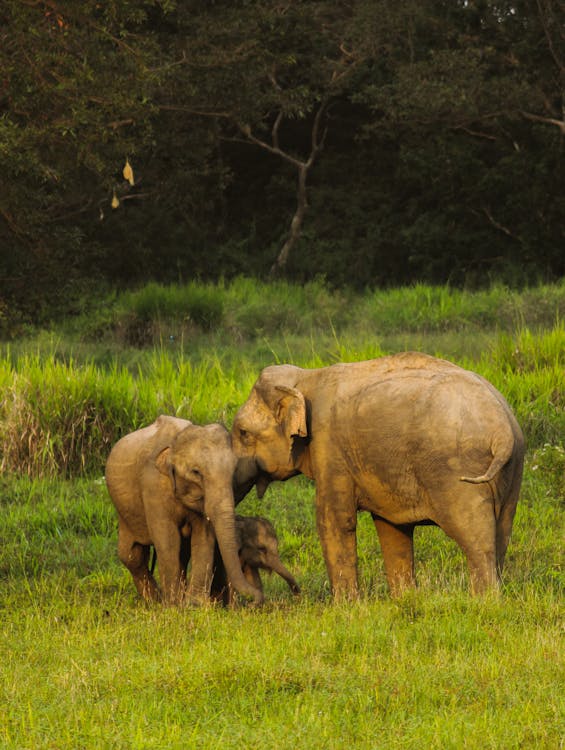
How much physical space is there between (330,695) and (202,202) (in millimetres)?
27744

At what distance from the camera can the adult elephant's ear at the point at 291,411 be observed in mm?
7523

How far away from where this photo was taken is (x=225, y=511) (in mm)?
7379

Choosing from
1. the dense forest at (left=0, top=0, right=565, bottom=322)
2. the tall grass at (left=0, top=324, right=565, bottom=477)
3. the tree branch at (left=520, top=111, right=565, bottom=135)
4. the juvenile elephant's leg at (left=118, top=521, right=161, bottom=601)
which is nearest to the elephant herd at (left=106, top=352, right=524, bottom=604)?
the juvenile elephant's leg at (left=118, top=521, right=161, bottom=601)

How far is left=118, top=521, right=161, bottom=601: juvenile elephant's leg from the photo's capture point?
28.0ft

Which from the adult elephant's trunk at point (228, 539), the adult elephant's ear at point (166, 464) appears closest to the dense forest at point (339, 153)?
the adult elephant's ear at point (166, 464)

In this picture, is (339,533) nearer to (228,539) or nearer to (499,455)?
(228,539)

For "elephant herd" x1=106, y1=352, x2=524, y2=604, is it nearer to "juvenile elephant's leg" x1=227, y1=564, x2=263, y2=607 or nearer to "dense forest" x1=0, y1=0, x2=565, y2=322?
"juvenile elephant's leg" x1=227, y1=564, x2=263, y2=607

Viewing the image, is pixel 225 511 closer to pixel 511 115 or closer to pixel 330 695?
pixel 330 695

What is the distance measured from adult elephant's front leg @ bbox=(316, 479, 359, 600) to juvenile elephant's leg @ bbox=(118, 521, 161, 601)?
1353 millimetres

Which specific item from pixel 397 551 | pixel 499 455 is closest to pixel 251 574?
pixel 397 551

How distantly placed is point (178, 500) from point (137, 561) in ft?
3.15

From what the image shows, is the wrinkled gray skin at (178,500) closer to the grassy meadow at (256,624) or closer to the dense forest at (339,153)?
the grassy meadow at (256,624)

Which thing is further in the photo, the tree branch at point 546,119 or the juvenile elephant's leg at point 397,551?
the tree branch at point 546,119

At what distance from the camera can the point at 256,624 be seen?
698 centimetres
